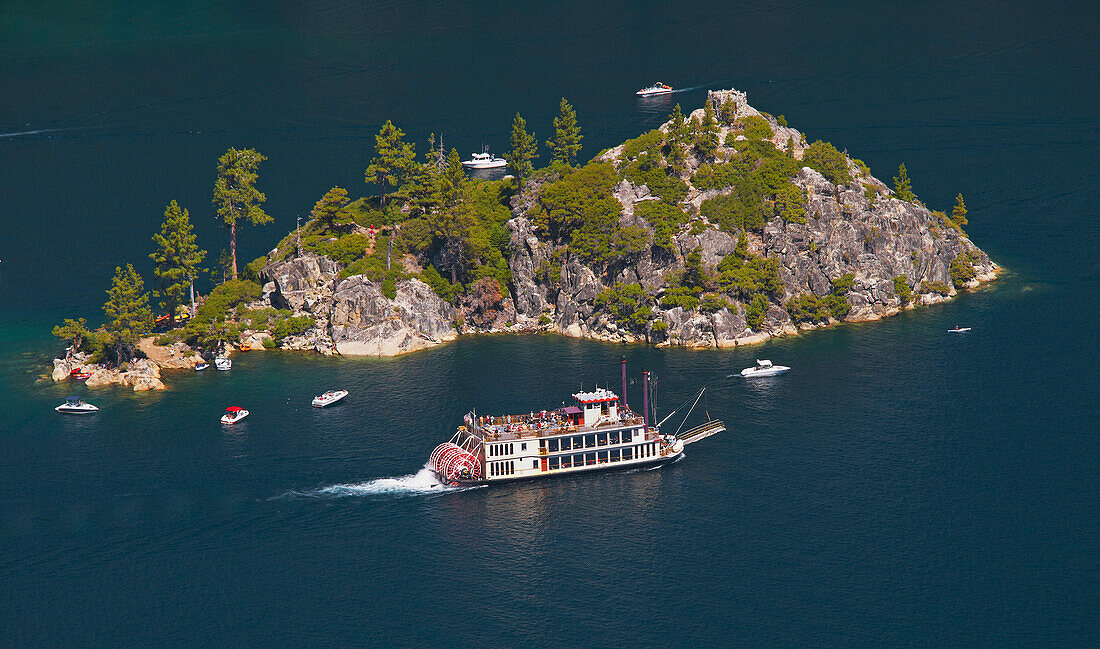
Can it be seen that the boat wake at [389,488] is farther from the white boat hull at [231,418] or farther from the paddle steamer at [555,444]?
the white boat hull at [231,418]

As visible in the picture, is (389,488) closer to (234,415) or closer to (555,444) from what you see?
(555,444)

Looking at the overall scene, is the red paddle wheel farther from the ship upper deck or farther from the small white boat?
the small white boat

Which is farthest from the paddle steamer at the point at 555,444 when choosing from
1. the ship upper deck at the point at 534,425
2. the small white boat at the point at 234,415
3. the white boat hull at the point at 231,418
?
the small white boat at the point at 234,415

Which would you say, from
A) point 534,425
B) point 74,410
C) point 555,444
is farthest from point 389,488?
point 74,410

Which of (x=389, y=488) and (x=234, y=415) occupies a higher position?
(x=234, y=415)

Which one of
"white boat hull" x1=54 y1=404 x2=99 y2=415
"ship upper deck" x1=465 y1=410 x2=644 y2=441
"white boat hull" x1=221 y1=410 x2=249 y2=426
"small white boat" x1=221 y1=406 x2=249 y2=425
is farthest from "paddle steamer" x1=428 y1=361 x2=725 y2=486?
"white boat hull" x1=54 y1=404 x2=99 y2=415

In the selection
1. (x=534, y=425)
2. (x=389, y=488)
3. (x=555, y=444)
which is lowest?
(x=389, y=488)
